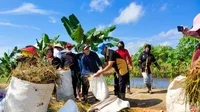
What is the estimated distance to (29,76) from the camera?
4965 millimetres

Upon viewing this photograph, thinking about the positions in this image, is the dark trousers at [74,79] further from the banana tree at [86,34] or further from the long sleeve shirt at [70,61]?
the banana tree at [86,34]

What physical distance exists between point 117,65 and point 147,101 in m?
1.34

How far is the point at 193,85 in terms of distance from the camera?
2299 mm

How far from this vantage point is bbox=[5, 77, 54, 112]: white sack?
4.91 m

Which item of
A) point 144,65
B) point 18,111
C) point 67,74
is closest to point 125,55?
point 144,65

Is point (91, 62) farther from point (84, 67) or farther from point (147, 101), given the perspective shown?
point (147, 101)

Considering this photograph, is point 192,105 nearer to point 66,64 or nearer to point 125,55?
point 66,64

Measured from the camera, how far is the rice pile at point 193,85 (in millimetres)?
2270

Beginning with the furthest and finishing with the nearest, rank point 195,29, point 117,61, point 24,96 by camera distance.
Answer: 1. point 117,61
2. point 24,96
3. point 195,29

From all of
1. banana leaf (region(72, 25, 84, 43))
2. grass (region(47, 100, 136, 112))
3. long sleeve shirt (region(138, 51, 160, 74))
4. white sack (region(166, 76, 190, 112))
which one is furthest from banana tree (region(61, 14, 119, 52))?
white sack (region(166, 76, 190, 112))

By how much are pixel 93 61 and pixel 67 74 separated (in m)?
0.65

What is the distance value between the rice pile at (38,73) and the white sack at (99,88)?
1.35 m

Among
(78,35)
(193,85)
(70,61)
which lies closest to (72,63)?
(70,61)

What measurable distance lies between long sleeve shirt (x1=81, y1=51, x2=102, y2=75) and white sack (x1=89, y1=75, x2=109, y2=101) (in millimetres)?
759
